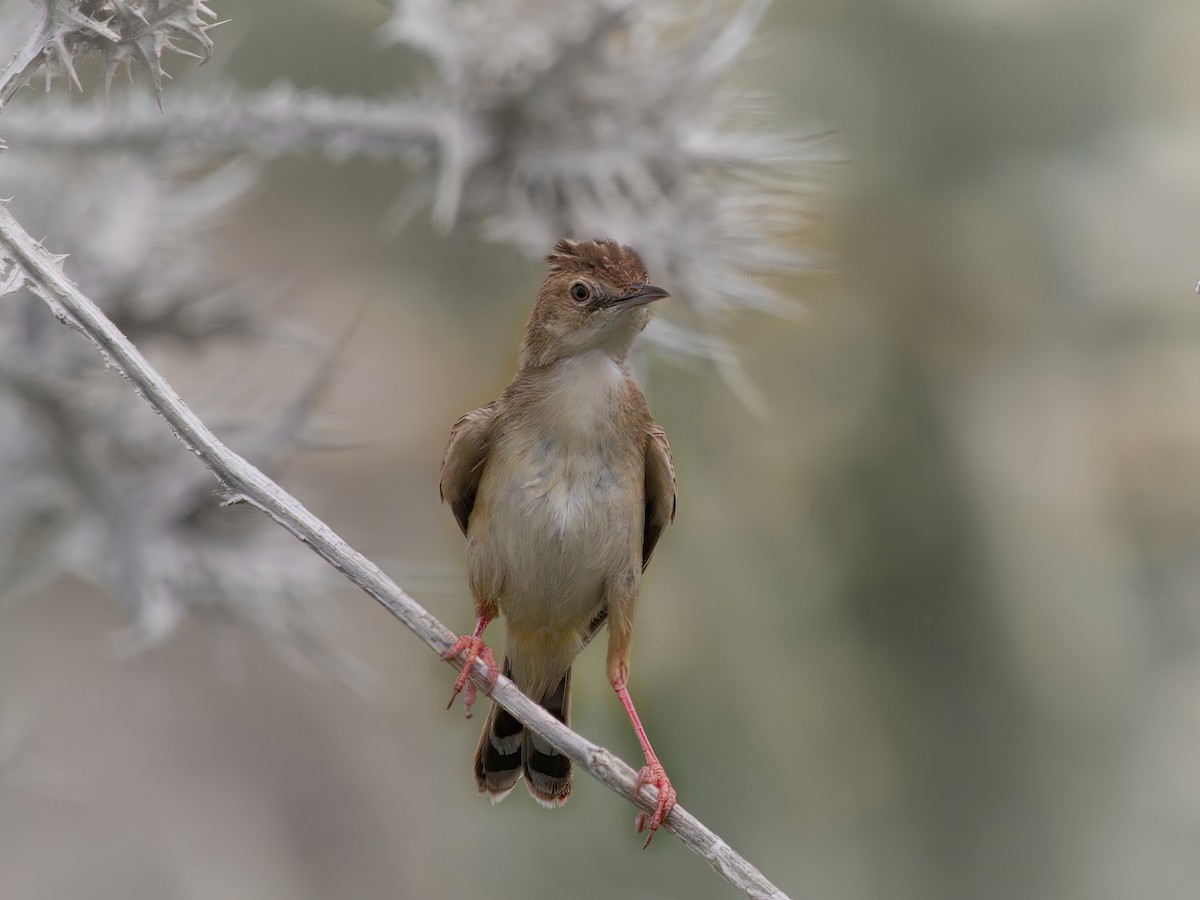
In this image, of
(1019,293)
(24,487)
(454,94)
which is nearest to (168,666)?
(24,487)

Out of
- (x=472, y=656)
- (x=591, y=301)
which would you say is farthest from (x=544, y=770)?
(x=591, y=301)

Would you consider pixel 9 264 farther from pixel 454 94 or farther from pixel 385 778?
pixel 385 778

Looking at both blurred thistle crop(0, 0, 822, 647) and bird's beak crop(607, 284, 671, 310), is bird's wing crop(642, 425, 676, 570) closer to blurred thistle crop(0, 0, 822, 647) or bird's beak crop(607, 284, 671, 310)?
bird's beak crop(607, 284, 671, 310)

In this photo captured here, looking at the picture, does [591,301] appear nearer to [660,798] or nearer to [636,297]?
[636,297]

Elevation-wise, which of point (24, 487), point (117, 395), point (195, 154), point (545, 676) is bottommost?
point (24, 487)

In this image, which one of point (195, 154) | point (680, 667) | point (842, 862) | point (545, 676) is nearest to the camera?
point (545, 676)

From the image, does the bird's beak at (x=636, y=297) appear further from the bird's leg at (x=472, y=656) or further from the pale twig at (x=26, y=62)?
the pale twig at (x=26, y=62)
